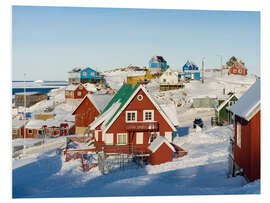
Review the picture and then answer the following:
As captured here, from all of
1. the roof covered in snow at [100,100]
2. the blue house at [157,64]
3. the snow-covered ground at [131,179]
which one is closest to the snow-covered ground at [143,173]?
the snow-covered ground at [131,179]

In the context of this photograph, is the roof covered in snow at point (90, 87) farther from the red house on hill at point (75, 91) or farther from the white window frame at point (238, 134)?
the white window frame at point (238, 134)

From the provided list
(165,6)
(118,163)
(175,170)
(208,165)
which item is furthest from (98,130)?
(165,6)

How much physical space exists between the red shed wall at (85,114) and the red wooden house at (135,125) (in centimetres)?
239

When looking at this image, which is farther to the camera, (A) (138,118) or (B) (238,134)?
(A) (138,118)

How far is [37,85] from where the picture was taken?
46.6 feet

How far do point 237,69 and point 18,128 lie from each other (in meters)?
10.5

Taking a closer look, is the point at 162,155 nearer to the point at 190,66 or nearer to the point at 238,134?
the point at 238,134

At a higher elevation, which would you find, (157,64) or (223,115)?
(157,64)

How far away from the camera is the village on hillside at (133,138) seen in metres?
12.1

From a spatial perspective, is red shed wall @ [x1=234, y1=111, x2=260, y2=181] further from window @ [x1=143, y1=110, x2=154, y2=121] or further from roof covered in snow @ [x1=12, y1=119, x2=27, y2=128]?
roof covered in snow @ [x1=12, y1=119, x2=27, y2=128]

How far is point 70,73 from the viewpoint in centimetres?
1422

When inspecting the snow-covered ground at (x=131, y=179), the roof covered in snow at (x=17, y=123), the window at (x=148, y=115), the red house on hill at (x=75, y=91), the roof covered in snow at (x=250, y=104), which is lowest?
the snow-covered ground at (x=131, y=179)

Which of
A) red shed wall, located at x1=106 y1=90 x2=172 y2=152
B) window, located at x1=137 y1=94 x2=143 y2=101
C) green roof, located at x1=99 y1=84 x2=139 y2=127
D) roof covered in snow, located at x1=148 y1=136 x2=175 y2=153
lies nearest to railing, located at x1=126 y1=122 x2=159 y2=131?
red shed wall, located at x1=106 y1=90 x2=172 y2=152

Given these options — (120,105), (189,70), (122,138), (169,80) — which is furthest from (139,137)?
(189,70)
